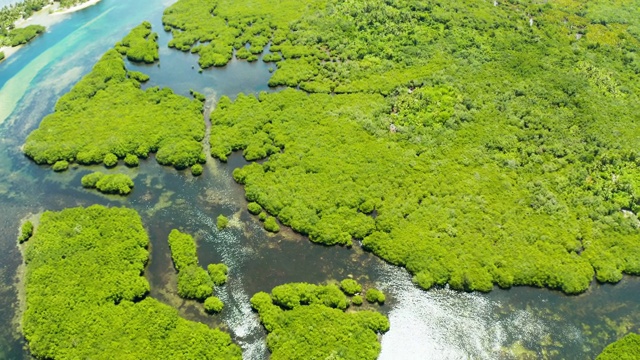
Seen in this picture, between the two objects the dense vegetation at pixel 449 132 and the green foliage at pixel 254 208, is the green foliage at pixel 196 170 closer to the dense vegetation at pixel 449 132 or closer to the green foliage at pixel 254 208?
the dense vegetation at pixel 449 132

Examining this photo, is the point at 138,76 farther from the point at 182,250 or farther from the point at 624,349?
the point at 624,349

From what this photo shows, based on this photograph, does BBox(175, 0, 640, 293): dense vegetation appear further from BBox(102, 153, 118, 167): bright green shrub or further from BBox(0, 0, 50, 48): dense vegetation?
BBox(0, 0, 50, 48): dense vegetation

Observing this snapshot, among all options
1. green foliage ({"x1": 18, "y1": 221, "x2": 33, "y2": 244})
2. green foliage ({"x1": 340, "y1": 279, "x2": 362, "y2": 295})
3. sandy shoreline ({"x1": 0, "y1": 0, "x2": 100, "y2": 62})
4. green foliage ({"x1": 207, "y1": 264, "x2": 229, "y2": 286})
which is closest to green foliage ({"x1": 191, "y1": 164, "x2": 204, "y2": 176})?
green foliage ({"x1": 207, "y1": 264, "x2": 229, "y2": 286})

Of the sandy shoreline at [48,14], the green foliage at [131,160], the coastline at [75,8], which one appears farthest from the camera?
the coastline at [75,8]

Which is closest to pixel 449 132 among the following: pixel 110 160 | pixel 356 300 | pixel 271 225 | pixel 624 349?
pixel 271 225

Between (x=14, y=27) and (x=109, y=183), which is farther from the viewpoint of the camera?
(x=14, y=27)

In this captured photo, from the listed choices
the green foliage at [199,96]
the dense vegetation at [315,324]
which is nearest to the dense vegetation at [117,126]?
the green foliage at [199,96]

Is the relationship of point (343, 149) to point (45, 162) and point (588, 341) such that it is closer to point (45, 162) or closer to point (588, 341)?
point (588, 341)
